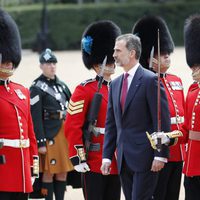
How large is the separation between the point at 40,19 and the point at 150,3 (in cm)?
605

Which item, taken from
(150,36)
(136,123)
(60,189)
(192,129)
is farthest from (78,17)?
(136,123)

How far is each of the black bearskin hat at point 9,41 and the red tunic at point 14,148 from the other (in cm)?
29

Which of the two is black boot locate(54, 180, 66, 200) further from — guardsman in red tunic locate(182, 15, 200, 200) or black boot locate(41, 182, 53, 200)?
guardsman in red tunic locate(182, 15, 200, 200)

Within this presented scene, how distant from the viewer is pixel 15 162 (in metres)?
6.04

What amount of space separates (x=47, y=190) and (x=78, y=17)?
970 inches

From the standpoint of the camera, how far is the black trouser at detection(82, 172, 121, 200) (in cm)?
659

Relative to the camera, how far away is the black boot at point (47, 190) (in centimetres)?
802

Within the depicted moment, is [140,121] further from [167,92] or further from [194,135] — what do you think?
[167,92]

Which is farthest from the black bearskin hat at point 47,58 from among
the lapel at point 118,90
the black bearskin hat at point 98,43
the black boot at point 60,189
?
the lapel at point 118,90

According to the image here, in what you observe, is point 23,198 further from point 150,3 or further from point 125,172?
point 150,3

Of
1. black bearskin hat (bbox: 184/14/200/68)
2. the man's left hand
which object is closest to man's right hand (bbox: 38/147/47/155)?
black bearskin hat (bbox: 184/14/200/68)

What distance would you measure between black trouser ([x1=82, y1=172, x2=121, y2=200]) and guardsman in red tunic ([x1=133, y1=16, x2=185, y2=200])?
0.31 meters

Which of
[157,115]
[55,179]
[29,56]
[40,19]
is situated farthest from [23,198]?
[40,19]

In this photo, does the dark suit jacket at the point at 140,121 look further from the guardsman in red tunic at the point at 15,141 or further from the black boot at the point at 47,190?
the black boot at the point at 47,190
